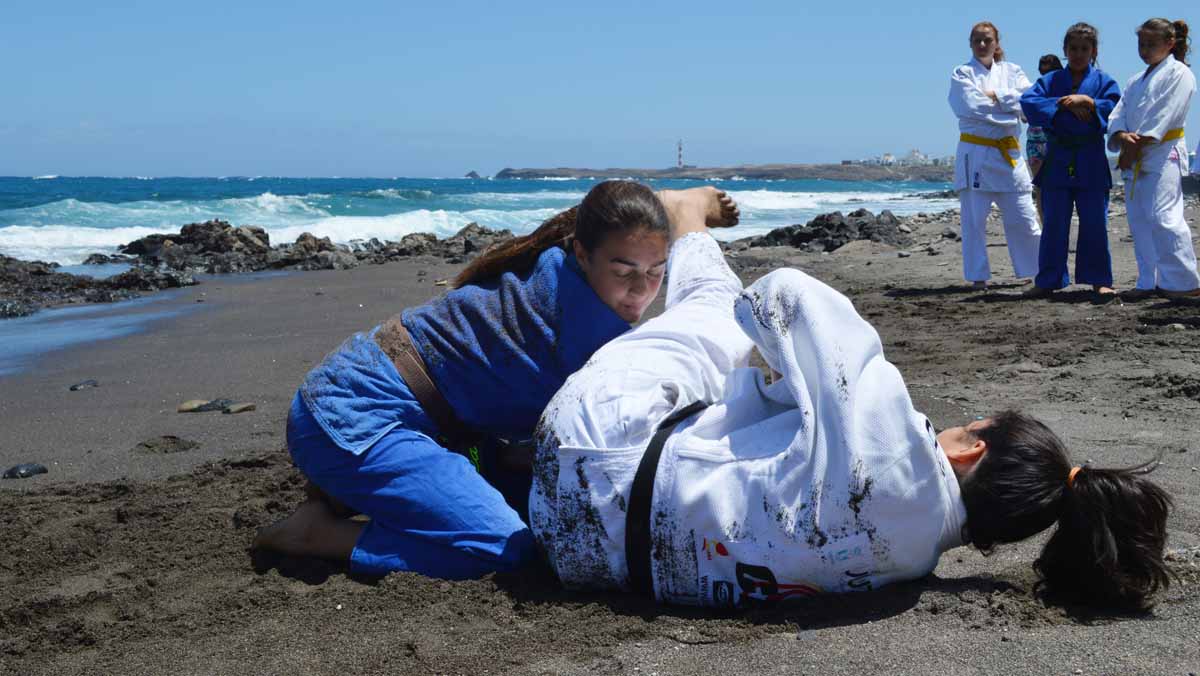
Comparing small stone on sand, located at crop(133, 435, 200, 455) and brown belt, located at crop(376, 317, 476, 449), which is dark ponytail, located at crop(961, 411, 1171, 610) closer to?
brown belt, located at crop(376, 317, 476, 449)

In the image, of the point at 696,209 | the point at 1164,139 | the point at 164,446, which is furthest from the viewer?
the point at 1164,139

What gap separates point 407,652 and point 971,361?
418cm

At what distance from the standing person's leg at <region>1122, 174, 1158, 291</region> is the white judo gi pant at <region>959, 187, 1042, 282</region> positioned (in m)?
1.01

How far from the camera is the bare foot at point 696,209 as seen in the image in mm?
3283

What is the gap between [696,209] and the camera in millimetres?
3344

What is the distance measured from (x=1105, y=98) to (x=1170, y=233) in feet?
3.74

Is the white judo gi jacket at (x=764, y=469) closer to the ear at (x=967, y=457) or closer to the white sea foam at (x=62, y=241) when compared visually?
the ear at (x=967, y=457)

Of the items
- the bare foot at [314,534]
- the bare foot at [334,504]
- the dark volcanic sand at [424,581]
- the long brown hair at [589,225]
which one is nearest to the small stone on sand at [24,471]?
the dark volcanic sand at [424,581]

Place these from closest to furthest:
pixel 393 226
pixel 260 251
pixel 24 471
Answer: pixel 24 471 → pixel 260 251 → pixel 393 226

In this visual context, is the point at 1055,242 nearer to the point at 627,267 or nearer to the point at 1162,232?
the point at 1162,232

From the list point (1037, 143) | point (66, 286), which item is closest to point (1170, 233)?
point (1037, 143)

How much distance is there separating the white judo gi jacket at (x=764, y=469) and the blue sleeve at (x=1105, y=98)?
6.45 meters

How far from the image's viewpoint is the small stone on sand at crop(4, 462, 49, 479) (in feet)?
14.2

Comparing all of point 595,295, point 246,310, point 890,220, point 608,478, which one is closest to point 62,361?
point 246,310
